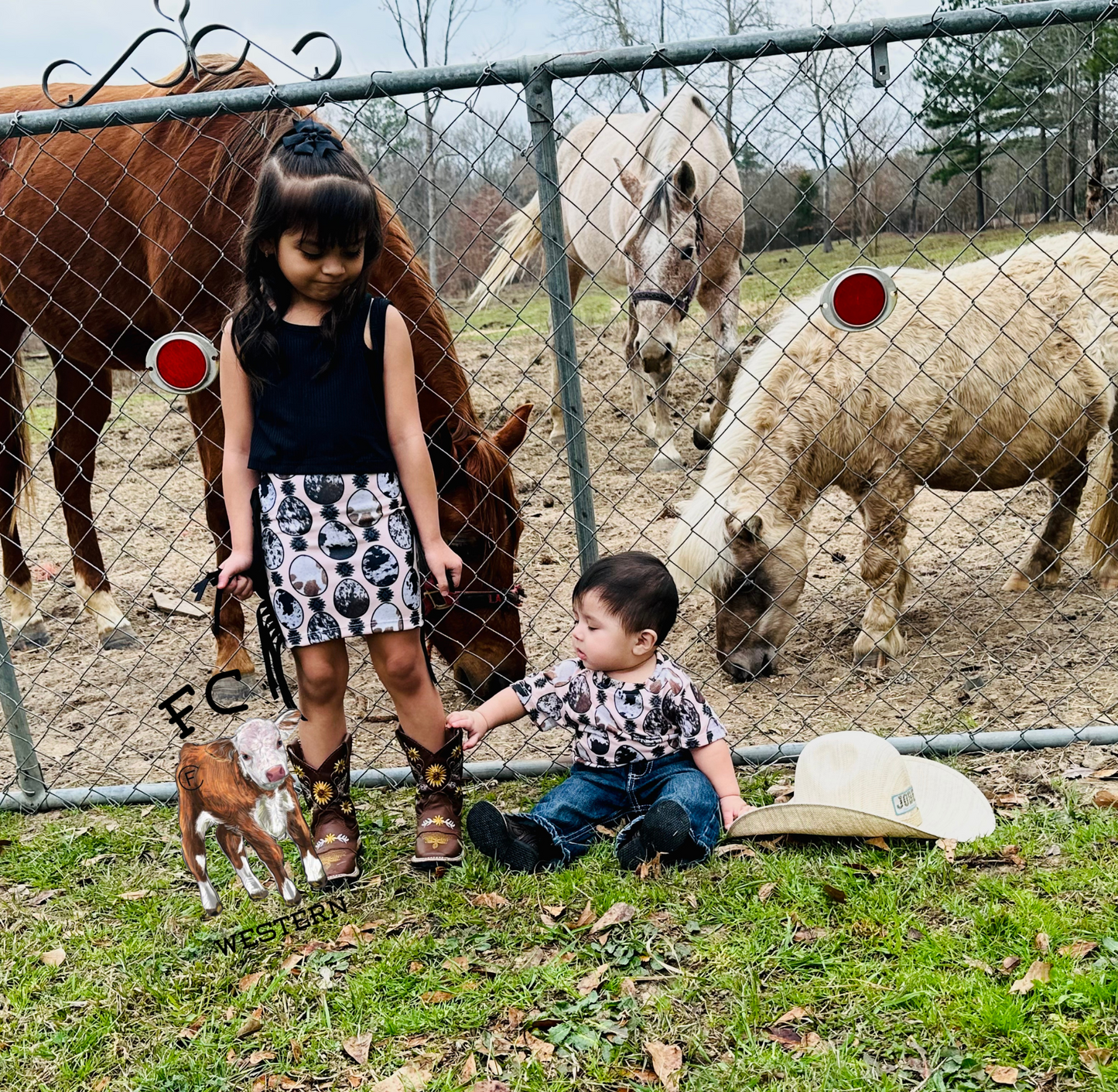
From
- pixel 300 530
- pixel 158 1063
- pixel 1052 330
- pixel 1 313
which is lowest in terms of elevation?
pixel 158 1063

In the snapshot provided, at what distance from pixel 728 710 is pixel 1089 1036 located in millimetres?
2000

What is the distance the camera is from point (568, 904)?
2.58 metres

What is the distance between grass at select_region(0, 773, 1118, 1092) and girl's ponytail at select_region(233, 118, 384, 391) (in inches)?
58.8

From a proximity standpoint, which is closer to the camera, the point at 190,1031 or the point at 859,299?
the point at 190,1031

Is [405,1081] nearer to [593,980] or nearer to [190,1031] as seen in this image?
[593,980]

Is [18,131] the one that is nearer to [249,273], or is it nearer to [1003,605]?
[249,273]

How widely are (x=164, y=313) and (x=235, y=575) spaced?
222 centimetres


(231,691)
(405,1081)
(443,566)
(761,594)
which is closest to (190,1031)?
(405,1081)

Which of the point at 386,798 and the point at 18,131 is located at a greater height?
the point at 18,131

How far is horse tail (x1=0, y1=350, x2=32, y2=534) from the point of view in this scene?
5.09 m

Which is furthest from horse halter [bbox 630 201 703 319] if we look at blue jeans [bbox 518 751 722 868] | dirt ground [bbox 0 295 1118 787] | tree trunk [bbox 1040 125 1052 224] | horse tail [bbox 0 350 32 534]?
blue jeans [bbox 518 751 722 868]

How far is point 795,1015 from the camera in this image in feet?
6.93

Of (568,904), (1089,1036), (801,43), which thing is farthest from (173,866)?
(801,43)

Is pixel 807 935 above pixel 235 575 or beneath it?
beneath
